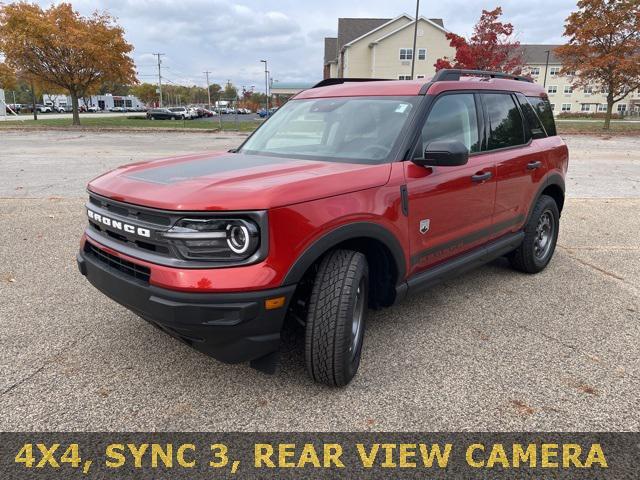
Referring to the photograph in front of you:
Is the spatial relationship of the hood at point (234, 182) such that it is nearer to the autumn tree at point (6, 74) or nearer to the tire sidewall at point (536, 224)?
the tire sidewall at point (536, 224)

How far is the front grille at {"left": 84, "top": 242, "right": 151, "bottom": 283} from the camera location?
2.54 meters

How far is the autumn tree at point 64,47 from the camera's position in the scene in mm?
26766

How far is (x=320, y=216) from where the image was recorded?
2568 mm

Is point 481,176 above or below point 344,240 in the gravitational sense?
above

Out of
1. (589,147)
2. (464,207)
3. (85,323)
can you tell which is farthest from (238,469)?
(589,147)

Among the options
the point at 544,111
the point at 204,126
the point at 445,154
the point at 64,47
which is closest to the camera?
the point at 445,154

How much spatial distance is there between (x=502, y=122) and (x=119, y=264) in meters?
3.27

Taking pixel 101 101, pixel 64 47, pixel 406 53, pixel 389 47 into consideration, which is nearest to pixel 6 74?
pixel 64 47

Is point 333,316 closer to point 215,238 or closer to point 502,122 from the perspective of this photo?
point 215,238

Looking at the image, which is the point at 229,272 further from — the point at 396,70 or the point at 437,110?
the point at 396,70

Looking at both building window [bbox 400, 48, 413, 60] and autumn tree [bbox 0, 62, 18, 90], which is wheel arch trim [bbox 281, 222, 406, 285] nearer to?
autumn tree [bbox 0, 62, 18, 90]

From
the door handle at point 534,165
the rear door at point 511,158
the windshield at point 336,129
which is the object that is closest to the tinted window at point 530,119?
the rear door at point 511,158

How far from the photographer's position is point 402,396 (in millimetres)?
2836

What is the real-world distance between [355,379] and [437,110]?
1952 mm
